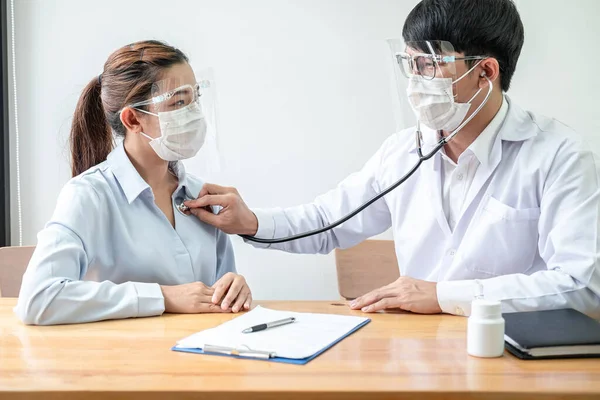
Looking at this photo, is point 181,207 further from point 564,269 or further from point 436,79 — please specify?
point 564,269

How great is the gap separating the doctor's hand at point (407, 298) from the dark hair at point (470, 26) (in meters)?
0.58

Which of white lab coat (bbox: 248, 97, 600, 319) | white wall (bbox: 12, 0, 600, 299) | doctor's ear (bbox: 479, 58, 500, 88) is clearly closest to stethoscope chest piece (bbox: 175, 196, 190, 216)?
white lab coat (bbox: 248, 97, 600, 319)

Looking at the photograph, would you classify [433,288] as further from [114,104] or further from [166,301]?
[114,104]

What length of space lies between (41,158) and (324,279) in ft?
4.30

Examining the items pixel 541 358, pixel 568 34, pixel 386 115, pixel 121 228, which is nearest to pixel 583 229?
pixel 541 358

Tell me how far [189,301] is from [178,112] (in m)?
0.46

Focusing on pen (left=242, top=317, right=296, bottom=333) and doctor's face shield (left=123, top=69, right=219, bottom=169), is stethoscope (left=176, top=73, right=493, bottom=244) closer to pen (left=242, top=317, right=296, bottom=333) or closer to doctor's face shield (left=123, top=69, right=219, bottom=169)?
doctor's face shield (left=123, top=69, right=219, bottom=169)

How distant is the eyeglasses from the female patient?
0.50m

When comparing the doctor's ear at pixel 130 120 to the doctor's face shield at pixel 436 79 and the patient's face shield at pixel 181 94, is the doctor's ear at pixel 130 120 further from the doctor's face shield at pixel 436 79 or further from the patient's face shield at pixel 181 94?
the doctor's face shield at pixel 436 79

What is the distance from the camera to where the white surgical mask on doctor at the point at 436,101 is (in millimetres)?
1555

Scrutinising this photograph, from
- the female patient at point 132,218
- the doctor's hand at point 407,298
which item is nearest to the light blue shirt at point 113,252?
the female patient at point 132,218

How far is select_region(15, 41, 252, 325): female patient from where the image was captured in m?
1.34

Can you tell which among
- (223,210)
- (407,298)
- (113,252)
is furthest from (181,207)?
(407,298)

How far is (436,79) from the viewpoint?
1.55 meters
